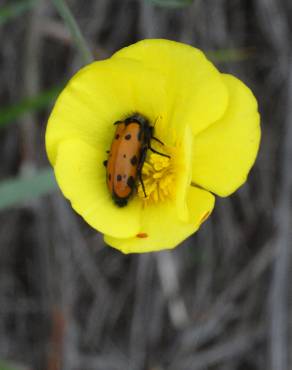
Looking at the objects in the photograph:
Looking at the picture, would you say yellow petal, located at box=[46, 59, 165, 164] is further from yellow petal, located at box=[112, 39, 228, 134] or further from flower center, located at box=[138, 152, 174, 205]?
flower center, located at box=[138, 152, 174, 205]

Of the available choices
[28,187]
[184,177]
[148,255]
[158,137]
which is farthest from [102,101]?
[148,255]

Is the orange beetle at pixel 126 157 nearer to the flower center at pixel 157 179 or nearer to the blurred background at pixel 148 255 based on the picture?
the flower center at pixel 157 179

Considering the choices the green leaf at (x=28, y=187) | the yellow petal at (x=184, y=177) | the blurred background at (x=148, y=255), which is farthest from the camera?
the blurred background at (x=148, y=255)

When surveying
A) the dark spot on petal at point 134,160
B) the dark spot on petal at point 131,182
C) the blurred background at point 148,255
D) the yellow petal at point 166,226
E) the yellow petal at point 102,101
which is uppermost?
the yellow petal at point 102,101

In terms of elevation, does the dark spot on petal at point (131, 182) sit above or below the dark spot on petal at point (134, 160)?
below

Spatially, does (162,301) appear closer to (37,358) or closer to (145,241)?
(37,358)

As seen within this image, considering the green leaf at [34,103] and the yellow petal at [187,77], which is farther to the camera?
the green leaf at [34,103]

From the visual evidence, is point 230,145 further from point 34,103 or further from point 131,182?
point 34,103

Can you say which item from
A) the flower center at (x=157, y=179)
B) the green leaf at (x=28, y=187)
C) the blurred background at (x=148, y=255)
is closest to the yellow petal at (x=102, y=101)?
the flower center at (x=157, y=179)
